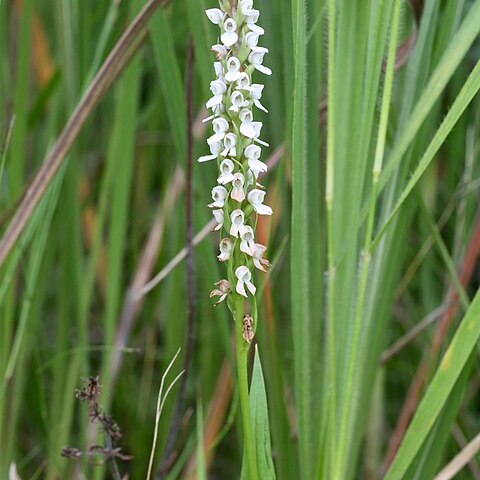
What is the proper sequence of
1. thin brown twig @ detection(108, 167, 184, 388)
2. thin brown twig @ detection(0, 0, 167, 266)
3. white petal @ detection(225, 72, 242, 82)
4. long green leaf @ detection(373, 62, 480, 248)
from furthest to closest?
thin brown twig @ detection(108, 167, 184, 388) < thin brown twig @ detection(0, 0, 167, 266) < long green leaf @ detection(373, 62, 480, 248) < white petal @ detection(225, 72, 242, 82)

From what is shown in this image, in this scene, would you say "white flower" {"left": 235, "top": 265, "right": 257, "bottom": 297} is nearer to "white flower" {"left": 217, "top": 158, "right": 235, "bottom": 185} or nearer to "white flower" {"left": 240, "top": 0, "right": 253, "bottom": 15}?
"white flower" {"left": 217, "top": 158, "right": 235, "bottom": 185}

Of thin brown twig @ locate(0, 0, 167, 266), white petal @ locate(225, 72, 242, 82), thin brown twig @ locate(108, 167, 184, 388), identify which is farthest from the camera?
thin brown twig @ locate(108, 167, 184, 388)

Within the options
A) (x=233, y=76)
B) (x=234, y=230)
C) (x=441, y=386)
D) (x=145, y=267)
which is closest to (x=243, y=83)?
(x=233, y=76)

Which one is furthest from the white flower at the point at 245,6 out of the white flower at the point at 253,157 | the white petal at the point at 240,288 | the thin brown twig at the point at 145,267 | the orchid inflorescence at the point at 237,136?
the thin brown twig at the point at 145,267

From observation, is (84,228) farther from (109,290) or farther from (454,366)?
(454,366)

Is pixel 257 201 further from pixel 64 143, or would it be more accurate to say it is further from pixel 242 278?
pixel 64 143

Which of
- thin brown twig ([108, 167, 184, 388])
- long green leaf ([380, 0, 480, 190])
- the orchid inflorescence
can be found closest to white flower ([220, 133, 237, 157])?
the orchid inflorescence

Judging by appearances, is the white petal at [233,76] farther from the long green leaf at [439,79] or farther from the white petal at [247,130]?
the long green leaf at [439,79]

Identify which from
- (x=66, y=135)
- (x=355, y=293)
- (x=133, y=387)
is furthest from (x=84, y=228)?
(x=355, y=293)
